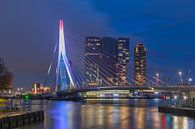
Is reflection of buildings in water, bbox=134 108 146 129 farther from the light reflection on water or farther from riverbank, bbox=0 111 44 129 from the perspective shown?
riverbank, bbox=0 111 44 129

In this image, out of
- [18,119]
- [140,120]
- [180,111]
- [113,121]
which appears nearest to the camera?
[18,119]

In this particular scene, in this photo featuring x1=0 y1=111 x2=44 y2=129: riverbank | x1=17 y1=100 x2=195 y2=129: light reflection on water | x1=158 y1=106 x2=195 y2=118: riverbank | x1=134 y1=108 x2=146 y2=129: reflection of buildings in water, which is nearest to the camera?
x1=0 y1=111 x2=44 y2=129: riverbank

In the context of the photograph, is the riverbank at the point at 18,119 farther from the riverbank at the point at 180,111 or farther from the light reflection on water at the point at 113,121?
the riverbank at the point at 180,111

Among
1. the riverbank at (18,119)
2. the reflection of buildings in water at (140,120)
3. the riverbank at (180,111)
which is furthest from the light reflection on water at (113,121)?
the riverbank at (180,111)

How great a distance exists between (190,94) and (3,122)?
75448 mm

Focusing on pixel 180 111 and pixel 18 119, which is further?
pixel 180 111

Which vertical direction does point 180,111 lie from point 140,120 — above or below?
above

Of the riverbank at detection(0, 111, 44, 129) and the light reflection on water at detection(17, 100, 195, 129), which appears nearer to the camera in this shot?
the riverbank at detection(0, 111, 44, 129)

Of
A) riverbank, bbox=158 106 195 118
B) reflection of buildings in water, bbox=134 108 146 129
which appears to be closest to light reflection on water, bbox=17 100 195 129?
reflection of buildings in water, bbox=134 108 146 129

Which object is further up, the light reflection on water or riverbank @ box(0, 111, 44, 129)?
riverbank @ box(0, 111, 44, 129)

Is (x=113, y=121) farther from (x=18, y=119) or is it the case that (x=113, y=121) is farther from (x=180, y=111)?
(x=180, y=111)

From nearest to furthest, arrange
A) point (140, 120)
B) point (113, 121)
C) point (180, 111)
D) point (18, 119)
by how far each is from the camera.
→ point (18, 119) < point (113, 121) < point (140, 120) < point (180, 111)

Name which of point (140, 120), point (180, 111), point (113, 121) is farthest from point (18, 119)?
point (180, 111)

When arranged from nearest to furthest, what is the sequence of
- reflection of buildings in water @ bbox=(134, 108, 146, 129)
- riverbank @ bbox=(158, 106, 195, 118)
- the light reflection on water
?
1. the light reflection on water
2. reflection of buildings in water @ bbox=(134, 108, 146, 129)
3. riverbank @ bbox=(158, 106, 195, 118)
